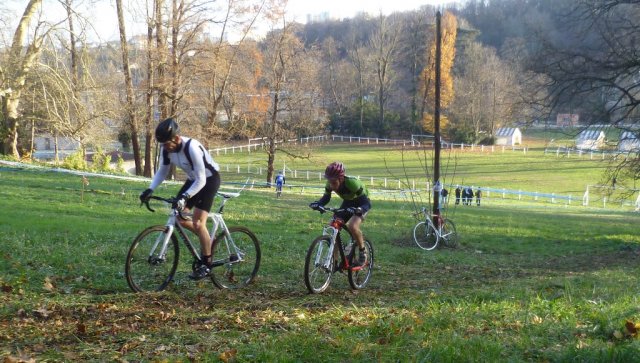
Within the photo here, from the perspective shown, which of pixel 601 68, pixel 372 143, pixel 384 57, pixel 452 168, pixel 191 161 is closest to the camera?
pixel 191 161

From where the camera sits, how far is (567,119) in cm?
2377

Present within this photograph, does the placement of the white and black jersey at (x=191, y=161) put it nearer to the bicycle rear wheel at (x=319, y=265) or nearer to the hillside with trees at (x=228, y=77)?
the bicycle rear wheel at (x=319, y=265)

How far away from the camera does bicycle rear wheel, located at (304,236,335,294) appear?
769 centimetres

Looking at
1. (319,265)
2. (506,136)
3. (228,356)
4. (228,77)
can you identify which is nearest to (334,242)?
(319,265)

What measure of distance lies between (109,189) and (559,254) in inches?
586

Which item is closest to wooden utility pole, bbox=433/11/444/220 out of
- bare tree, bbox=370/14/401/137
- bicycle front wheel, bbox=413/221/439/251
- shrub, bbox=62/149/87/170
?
bicycle front wheel, bbox=413/221/439/251

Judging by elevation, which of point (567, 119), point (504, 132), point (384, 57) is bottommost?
point (567, 119)

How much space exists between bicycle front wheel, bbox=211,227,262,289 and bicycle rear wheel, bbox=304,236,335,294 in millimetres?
898

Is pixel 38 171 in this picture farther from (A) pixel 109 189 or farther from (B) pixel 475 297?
(B) pixel 475 297

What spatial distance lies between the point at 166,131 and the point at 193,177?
2.19 feet

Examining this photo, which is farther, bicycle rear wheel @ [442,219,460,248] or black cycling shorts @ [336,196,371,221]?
bicycle rear wheel @ [442,219,460,248]

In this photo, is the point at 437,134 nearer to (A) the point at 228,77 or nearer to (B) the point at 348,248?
(B) the point at 348,248

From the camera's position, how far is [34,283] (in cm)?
711

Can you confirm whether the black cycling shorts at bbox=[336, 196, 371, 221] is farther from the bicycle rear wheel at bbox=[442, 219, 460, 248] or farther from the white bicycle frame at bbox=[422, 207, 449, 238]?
the bicycle rear wheel at bbox=[442, 219, 460, 248]
